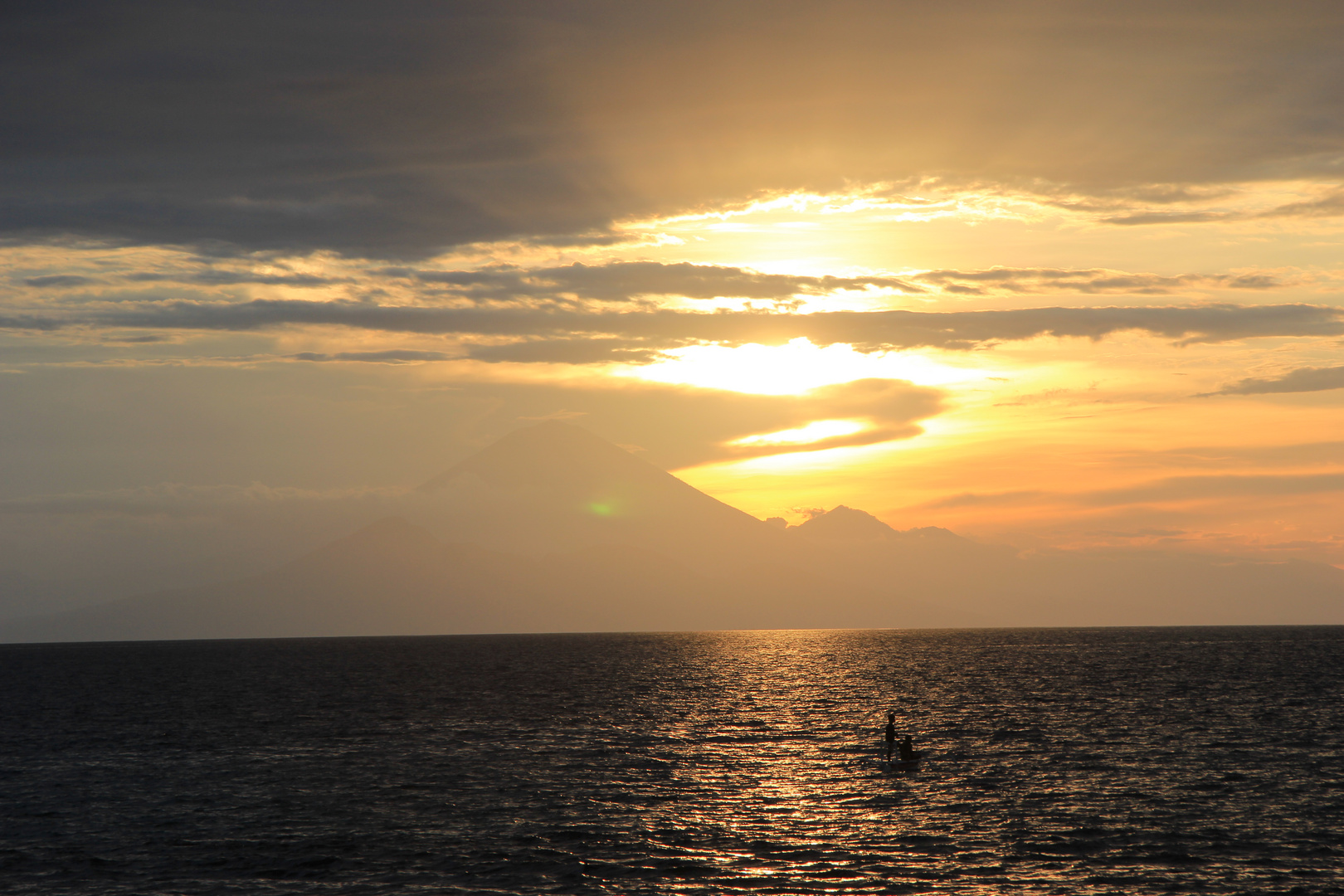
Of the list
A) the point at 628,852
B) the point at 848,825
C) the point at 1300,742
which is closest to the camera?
→ the point at 628,852

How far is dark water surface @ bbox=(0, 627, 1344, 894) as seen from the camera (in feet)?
127

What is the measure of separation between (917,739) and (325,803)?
133 ft

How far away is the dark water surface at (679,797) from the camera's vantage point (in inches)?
1528

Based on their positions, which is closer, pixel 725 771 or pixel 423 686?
pixel 725 771

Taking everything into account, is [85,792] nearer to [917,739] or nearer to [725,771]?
[725,771]

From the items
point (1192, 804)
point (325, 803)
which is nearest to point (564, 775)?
point (325, 803)

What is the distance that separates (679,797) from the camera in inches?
2061

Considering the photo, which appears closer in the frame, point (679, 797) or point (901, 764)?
point (679, 797)

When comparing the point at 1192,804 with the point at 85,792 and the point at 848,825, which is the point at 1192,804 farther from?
the point at 85,792

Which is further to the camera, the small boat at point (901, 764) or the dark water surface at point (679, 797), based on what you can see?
the small boat at point (901, 764)

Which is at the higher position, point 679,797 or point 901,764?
point 901,764

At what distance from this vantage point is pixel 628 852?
137 ft

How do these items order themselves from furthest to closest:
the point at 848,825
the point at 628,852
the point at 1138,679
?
the point at 1138,679 < the point at 848,825 < the point at 628,852

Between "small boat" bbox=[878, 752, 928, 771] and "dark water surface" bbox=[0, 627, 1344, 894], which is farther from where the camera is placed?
"small boat" bbox=[878, 752, 928, 771]
